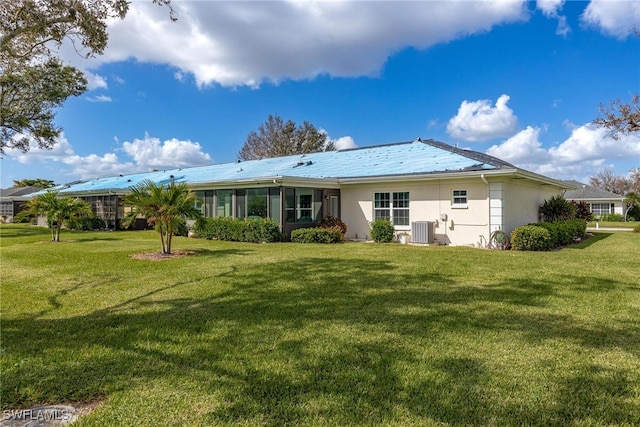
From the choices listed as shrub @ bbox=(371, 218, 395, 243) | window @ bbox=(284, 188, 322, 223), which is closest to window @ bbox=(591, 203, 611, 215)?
shrub @ bbox=(371, 218, 395, 243)

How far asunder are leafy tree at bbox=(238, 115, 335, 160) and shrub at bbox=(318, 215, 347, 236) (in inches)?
1131

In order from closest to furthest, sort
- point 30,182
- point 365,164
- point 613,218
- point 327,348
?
point 327,348
point 365,164
point 613,218
point 30,182

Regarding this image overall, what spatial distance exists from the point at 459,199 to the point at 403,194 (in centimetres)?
219

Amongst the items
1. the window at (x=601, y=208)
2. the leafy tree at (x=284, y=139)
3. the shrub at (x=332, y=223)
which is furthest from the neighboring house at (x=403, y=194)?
the window at (x=601, y=208)

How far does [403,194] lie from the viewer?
15102 mm

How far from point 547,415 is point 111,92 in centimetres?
1578

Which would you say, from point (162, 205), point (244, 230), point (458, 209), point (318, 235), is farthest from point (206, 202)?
point (458, 209)

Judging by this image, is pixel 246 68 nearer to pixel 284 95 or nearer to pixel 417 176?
pixel 417 176

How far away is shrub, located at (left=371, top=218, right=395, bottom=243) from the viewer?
1470cm

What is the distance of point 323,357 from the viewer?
3670 mm

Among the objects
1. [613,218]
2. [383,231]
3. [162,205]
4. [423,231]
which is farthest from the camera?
[613,218]

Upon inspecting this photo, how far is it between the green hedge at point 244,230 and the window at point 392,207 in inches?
165

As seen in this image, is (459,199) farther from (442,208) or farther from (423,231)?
(423,231)

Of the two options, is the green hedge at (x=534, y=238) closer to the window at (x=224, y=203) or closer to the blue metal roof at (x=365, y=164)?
the blue metal roof at (x=365, y=164)
